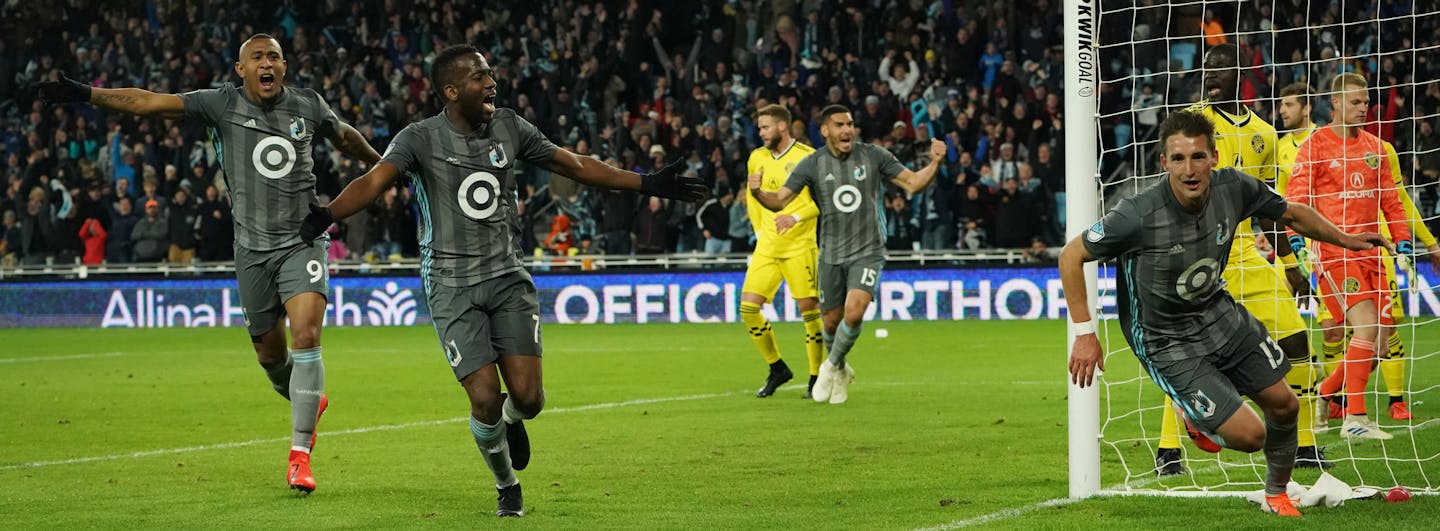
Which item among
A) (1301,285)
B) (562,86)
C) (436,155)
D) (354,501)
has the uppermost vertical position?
(562,86)

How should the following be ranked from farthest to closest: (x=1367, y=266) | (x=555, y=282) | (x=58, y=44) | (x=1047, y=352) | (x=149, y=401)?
1. (x=58, y=44)
2. (x=555, y=282)
3. (x=1047, y=352)
4. (x=149, y=401)
5. (x=1367, y=266)

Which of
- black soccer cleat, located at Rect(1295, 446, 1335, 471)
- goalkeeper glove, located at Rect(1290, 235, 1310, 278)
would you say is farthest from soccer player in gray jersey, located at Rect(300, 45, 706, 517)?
goalkeeper glove, located at Rect(1290, 235, 1310, 278)

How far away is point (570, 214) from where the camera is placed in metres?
23.0

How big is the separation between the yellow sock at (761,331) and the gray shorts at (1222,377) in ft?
20.6

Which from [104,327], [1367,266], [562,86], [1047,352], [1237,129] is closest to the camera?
[1237,129]

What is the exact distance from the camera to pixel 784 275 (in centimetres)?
1270

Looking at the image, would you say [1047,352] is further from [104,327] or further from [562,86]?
[104,327]

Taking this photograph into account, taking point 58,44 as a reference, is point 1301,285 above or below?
below

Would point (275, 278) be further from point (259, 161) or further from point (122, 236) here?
point (122, 236)

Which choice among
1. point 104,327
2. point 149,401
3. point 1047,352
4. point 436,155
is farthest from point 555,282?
point 436,155

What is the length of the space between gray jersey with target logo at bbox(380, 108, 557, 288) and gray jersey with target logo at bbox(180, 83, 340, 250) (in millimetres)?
1485

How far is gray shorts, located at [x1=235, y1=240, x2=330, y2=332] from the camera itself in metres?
7.92

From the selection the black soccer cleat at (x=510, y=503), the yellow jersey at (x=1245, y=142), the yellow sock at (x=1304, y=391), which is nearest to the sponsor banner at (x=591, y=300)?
the yellow jersey at (x=1245, y=142)

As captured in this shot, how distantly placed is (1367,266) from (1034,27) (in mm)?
14494
